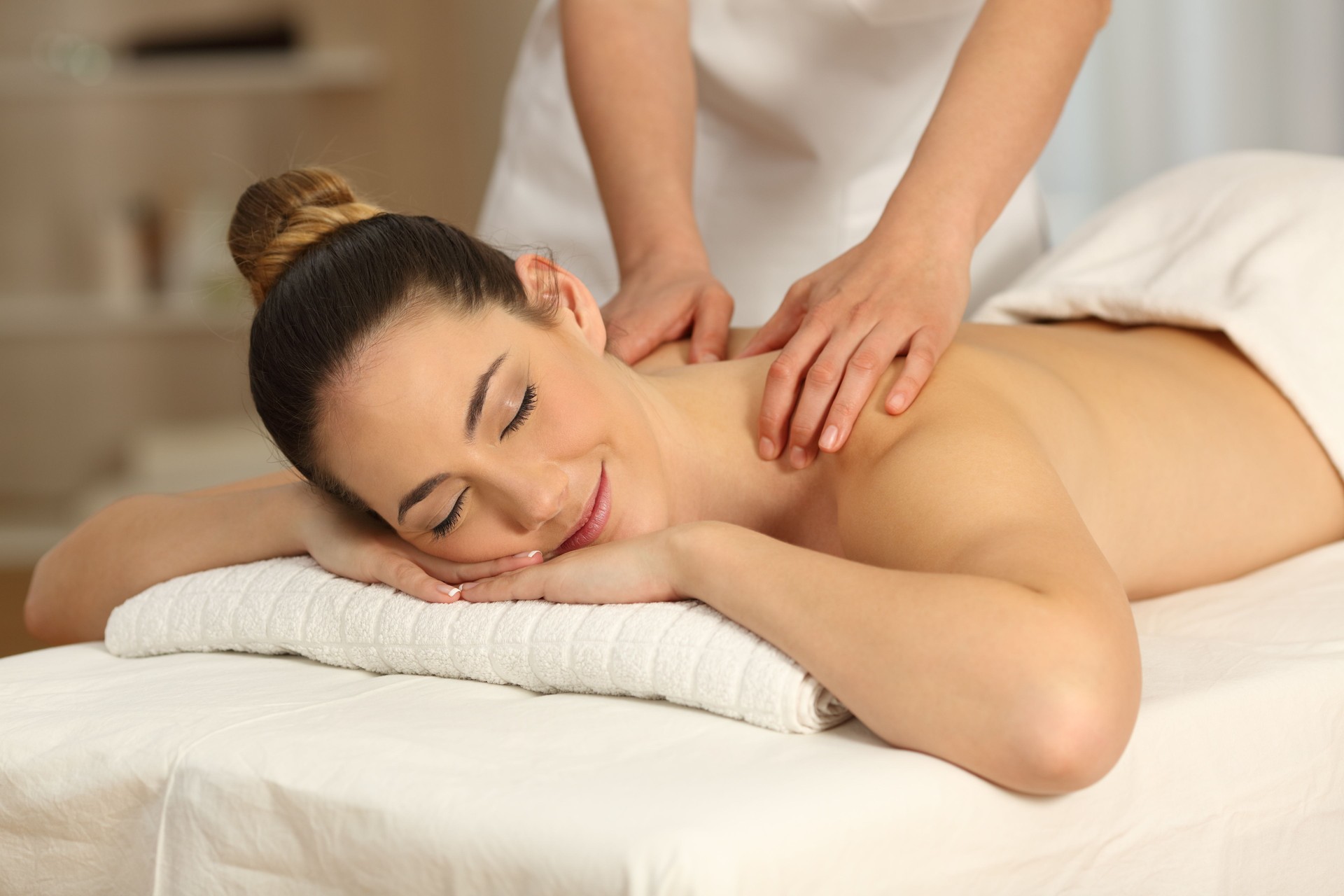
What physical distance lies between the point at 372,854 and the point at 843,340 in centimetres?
68

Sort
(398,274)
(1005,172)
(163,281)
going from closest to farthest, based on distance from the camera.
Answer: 1. (398,274)
2. (1005,172)
3. (163,281)

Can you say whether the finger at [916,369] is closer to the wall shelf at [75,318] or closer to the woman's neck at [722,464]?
the woman's neck at [722,464]

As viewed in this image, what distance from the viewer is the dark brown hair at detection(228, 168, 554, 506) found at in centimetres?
122

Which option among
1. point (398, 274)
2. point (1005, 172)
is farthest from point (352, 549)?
point (1005, 172)

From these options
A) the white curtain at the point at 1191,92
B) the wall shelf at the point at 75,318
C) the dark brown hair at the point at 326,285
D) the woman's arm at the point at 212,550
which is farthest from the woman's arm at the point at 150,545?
the wall shelf at the point at 75,318

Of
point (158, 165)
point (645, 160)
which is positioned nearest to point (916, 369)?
point (645, 160)

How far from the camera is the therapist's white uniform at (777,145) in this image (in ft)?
6.82

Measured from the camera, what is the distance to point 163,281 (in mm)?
4895

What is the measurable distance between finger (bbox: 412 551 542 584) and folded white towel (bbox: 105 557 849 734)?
4 centimetres

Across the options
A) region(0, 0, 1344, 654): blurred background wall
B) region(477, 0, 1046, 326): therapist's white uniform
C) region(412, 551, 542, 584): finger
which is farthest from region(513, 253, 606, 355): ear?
region(0, 0, 1344, 654): blurred background wall

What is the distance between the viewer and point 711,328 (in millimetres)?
1652

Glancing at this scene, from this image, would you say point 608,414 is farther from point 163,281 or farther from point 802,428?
point 163,281

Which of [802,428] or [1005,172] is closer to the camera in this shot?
[802,428]

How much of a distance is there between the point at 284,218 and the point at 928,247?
0.67 metres
